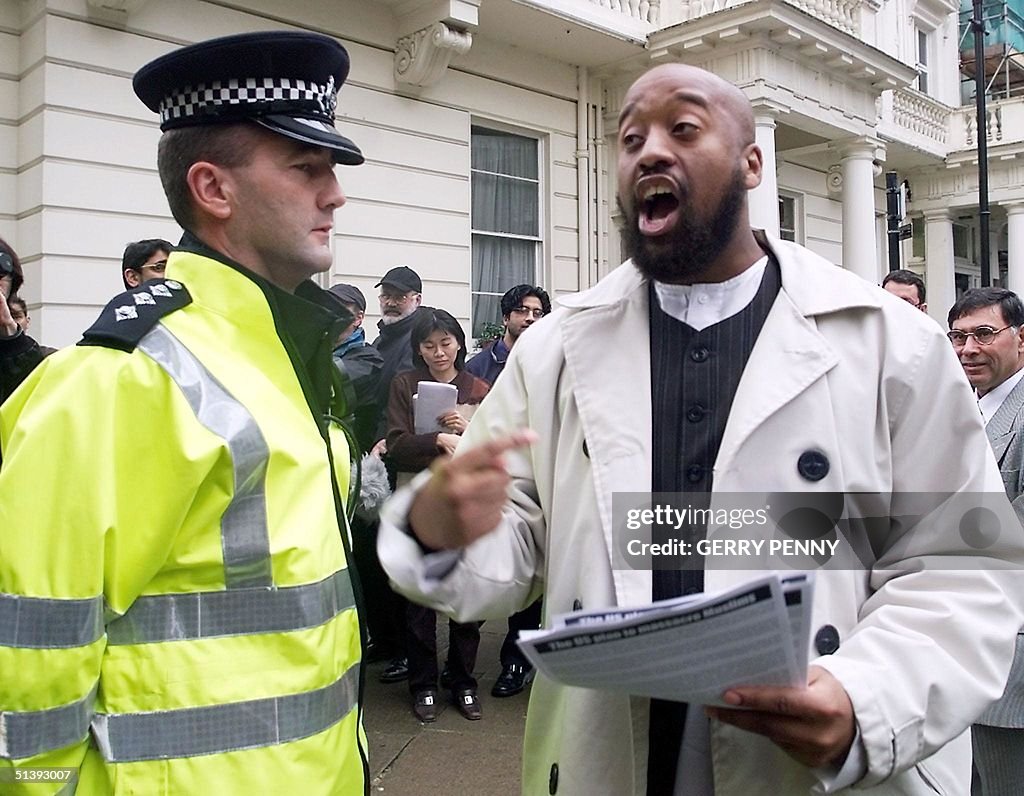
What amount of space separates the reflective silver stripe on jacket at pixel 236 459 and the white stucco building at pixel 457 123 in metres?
6.05

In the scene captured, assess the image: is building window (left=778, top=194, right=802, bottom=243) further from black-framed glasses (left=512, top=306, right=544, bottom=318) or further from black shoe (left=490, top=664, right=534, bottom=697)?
black shoe (left=490, top=664, right=534, bottom=697)

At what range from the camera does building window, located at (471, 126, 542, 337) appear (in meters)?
10.2

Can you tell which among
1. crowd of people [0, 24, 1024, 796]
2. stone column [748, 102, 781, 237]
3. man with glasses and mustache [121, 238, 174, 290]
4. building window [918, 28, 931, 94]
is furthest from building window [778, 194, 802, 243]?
crowd of people [0, 24, 1024, 796]

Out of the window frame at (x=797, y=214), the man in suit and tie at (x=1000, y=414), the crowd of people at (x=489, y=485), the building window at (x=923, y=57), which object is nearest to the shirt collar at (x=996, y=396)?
the man in suit and tie at (x=1000, y=414)

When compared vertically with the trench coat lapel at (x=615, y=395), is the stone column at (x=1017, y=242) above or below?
above

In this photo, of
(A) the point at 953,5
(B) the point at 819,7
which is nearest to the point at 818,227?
(B) the point at 819,7

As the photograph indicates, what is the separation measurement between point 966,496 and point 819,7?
11318mm

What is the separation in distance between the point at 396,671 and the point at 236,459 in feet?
13.6

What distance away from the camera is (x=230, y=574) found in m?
1.66

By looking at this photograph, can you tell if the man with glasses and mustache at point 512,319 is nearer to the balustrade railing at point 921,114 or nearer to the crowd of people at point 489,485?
the crowd of people at point 489,485

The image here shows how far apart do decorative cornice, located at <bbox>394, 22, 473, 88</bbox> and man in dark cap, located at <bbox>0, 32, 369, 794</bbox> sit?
284 inches

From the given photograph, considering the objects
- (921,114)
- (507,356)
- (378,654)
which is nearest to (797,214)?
(921,114)

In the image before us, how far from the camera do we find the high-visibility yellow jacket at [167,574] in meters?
1.51

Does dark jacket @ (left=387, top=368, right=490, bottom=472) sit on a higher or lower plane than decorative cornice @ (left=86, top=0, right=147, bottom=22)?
lower
